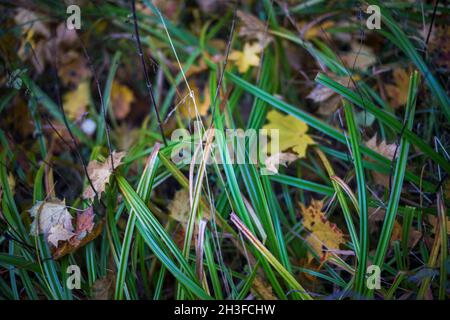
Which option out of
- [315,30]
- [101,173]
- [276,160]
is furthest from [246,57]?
[101,173]

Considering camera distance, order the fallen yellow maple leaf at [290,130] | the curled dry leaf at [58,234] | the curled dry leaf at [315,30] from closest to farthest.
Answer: the curled dry leaf at [58,234] < the fallen yellow maple leaf at [290,130] < the curled dry leaf at [315,30]

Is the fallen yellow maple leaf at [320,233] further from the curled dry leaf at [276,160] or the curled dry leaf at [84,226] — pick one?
the curled dry leaf at [84,226]

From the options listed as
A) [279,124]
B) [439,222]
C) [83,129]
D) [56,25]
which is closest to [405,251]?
[439,222]

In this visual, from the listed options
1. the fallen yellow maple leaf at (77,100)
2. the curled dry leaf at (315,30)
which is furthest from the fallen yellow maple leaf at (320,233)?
the fallen yellow maple leaf at (77,100)

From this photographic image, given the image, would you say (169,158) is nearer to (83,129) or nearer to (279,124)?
(279,124)

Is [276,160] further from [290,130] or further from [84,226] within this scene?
[84,226]
